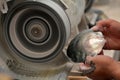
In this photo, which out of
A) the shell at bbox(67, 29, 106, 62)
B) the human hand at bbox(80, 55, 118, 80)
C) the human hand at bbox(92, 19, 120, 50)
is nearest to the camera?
the human hand at bbox(80, 55, 118, 80)

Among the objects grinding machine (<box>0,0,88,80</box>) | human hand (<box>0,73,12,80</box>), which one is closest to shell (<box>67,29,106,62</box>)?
grinding machine (<box>0,0,88,80</box>)

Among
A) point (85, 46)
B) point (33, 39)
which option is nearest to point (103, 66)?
point (85, 46)

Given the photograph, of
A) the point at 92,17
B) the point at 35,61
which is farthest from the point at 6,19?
the point at 92,17

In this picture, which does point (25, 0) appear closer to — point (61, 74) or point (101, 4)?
point (61, 74)

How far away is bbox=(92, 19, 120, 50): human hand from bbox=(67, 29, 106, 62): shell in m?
0.06

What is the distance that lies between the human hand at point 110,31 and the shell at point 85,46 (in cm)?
6

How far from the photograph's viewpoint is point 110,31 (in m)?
1.54

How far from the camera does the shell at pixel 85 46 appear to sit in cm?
141

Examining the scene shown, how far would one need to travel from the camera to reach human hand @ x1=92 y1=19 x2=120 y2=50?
1527 millimetres

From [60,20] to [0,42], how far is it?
0.32 meters

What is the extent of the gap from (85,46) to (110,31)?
180 mm

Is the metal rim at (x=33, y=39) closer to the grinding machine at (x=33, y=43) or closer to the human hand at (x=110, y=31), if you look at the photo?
the grinding machine at (x=33, y=43)

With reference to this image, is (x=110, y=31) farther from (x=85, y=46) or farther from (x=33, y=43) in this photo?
(x=33, y=43)

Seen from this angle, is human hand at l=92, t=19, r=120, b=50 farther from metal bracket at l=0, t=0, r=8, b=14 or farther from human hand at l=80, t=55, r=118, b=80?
metal bracket at l=0, t=0, r=8, b=14
